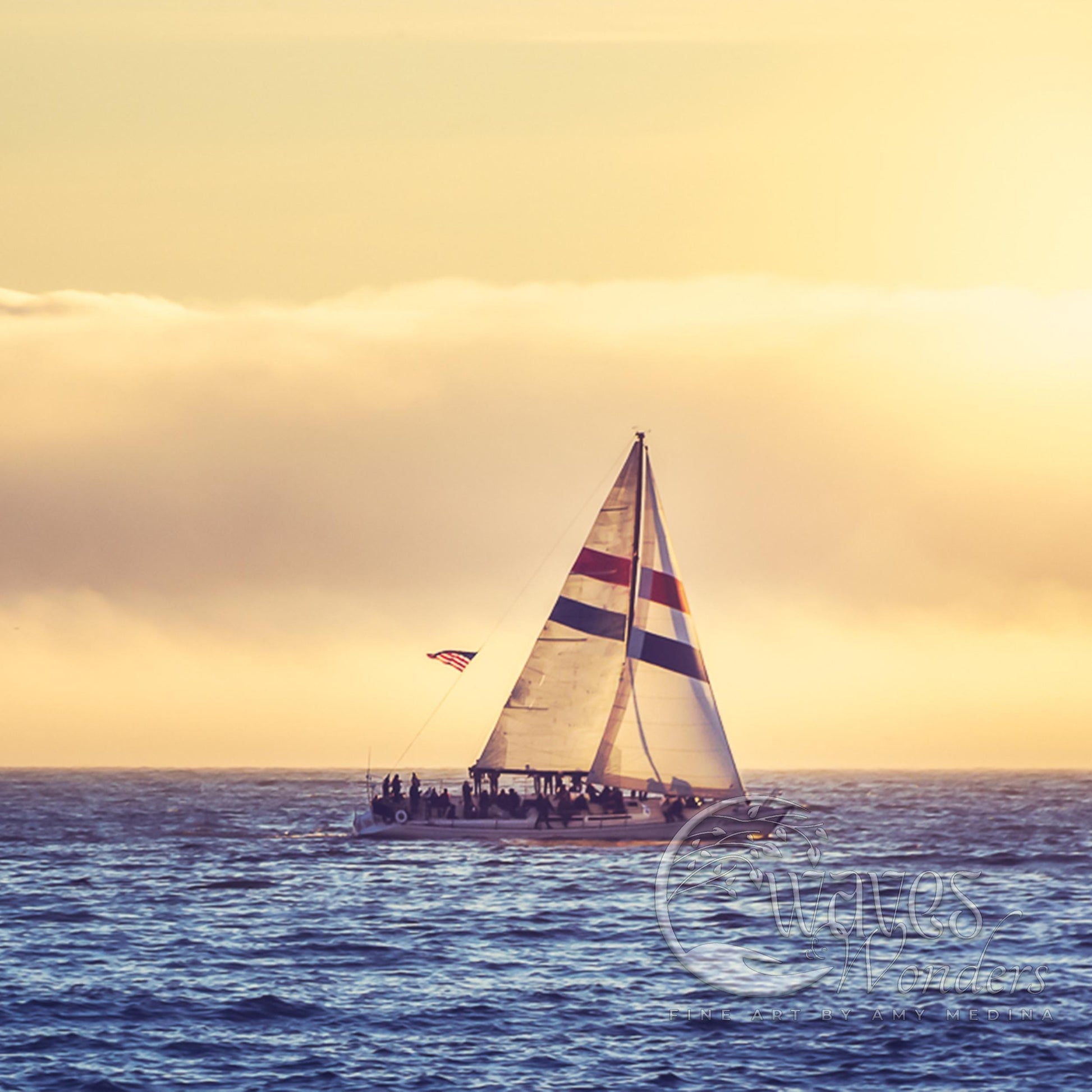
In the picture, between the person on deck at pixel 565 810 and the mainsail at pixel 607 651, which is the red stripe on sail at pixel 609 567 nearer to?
the mainsail at pixel 607 651

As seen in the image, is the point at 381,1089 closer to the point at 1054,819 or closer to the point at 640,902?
the point at 640,902

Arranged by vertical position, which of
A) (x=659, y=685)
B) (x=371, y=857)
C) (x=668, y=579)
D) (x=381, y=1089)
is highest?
(x=668, y=579)

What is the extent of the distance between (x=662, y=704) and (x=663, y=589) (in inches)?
198

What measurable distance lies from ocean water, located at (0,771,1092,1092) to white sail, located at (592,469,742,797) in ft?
12.1

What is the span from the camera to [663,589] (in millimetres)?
75312

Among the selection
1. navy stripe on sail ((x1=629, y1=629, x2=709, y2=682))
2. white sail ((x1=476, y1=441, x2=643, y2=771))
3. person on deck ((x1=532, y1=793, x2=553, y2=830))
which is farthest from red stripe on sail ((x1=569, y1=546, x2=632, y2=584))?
person on deck ((x1=532, y1=793, x2=553, y2=830))

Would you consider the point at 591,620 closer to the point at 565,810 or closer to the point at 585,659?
the point at 585,659

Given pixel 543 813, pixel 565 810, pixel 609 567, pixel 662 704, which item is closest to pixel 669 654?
pixel 662 704

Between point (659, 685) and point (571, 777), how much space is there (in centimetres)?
590

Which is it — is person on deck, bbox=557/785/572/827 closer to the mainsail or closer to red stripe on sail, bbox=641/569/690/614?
the mainsail

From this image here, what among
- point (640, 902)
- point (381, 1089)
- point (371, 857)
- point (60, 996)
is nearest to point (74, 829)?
point (371, 857)

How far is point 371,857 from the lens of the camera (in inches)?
2884

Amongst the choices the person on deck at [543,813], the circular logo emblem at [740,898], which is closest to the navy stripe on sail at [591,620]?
the person on deck at [543,813]

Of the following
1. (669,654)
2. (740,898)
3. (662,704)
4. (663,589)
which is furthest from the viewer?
(663,589)
